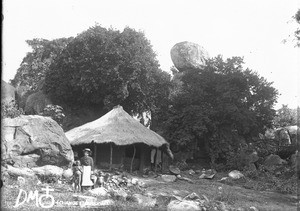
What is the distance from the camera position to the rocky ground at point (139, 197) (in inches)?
343

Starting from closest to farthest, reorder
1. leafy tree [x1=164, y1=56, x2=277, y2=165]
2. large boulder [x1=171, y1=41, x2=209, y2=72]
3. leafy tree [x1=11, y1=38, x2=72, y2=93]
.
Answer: leafy tree [x1=164, y1=56, x2=277, y2=165], leafy tree [x1=11, y1=38, x2=72, y2=93], large boulder [x1=171, y1=41, x2=209, y2=72]

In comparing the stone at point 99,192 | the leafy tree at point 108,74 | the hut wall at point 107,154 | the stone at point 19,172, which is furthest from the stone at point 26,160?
the leafy tree at point 108,74

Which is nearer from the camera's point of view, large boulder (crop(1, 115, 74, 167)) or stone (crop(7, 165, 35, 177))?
stone (crop(7, 165, 35, 177))

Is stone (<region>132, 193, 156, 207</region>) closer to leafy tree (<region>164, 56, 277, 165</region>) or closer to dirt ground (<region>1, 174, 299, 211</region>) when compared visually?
dirt ground (<region>1, 174, 299, 211</region>)

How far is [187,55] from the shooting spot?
36.8m

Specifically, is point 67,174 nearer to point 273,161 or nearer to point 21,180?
point 21,180

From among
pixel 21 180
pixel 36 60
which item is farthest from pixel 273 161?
pixel 36 60

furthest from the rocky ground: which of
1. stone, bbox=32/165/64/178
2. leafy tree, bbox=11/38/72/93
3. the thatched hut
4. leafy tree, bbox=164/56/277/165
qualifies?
leafy tree, bbox=11/38/72/93

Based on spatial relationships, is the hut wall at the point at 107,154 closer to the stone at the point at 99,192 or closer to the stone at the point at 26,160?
the stone at the point at 26,160

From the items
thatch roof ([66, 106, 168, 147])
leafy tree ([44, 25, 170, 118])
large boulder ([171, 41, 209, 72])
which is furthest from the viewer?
large boulder ([171, 41, 209, 72])

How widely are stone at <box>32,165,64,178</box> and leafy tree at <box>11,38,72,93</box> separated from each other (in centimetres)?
1967

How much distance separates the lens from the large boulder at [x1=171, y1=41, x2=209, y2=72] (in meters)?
36.7

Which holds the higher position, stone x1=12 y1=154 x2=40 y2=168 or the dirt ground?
stone x1=12 y1=154 x2=40 y2=168

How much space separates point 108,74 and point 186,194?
549 inches
